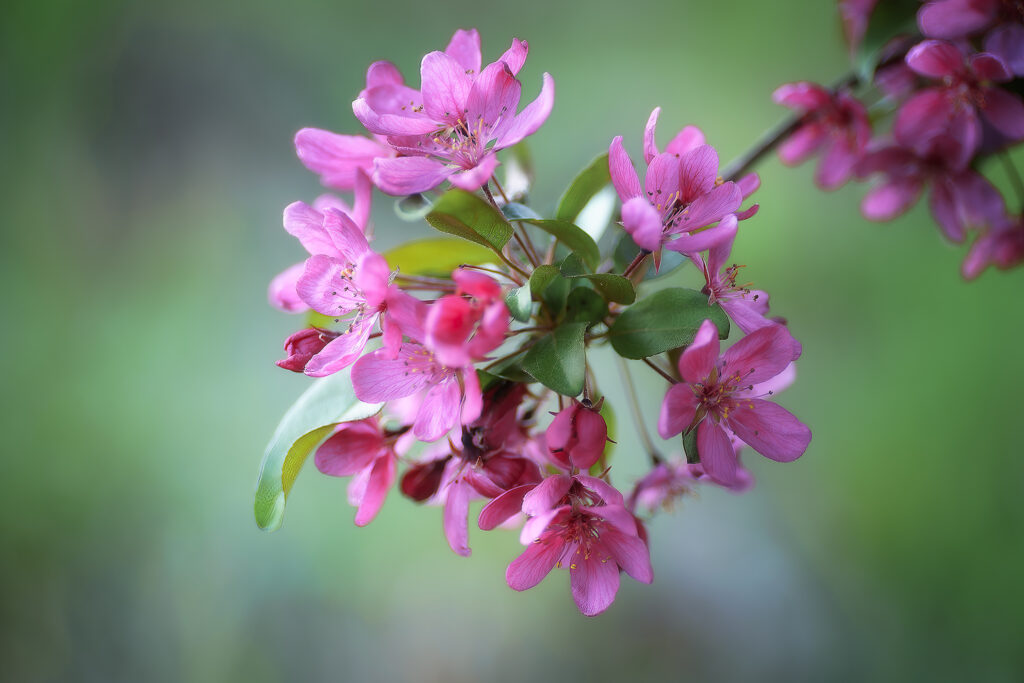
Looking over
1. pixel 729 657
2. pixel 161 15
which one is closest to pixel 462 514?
pixel 729 657

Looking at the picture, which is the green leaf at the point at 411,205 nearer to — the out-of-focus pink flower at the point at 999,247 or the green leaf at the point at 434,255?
the green leaf at the point at 434,255

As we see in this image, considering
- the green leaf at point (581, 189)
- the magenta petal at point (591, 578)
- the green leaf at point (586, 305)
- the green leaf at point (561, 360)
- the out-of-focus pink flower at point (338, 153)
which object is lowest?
the magenta petal at point (591, 578)

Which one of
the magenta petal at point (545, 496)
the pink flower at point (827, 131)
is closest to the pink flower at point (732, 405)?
the magenta petal at point (545, 496)

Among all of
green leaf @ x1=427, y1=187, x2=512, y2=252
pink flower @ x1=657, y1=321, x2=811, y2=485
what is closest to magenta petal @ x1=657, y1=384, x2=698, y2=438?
pink flower @ x1=657, y1=321, x2=811, y2=485

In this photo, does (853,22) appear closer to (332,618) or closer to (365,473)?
(365,473)

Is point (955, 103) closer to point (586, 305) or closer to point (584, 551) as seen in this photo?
point (586, 305)

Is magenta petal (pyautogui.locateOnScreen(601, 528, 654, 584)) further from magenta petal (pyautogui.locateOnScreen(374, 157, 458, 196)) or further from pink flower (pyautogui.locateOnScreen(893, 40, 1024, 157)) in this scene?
pink flower (pyautogui.locateOnScreen(893, 40, 1024, 157))

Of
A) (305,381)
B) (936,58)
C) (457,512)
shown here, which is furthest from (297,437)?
(305,381)
